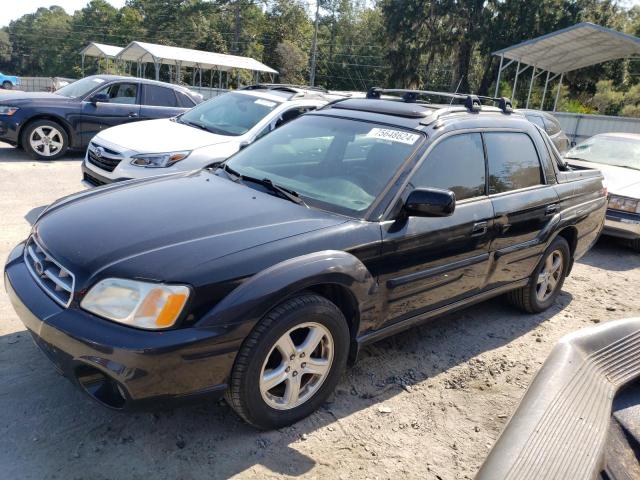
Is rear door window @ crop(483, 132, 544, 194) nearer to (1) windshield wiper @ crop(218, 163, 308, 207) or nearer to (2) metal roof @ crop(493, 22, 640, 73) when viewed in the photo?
(1) windshield wiper @ crop(218, 163, 308, 207)

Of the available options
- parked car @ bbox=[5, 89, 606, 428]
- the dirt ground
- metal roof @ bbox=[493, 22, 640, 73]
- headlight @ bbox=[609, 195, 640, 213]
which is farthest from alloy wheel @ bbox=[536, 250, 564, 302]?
metal roof @ bbox=[493, 22, 640, 73]

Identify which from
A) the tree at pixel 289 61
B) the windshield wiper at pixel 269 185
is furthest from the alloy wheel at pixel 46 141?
the tree at pixel 289 61

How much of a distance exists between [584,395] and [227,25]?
2439 inches

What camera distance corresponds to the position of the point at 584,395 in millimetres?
1849

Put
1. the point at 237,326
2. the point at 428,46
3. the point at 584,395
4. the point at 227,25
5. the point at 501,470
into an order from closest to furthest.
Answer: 1. the point at 501,470
2. the point at 584,395
3. the point at 237,326
4. the point at 428,46
5. the point at 227,25

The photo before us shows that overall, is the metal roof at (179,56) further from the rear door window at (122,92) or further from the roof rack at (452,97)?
the roof rack at (452,97)

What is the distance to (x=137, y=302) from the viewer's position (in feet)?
7.71

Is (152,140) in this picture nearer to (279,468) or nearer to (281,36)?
(279,468)

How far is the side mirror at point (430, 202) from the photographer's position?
3062mm

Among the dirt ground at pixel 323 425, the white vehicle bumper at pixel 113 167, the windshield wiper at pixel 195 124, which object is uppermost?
the windshield wiper at pixel 195 124

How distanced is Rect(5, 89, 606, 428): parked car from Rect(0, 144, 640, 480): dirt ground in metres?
0.23

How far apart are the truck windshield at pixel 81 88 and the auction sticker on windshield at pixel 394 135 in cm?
800

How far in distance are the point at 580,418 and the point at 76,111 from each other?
9798 millimetres

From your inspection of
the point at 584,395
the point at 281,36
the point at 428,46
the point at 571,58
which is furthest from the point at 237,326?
the point at 281,36
